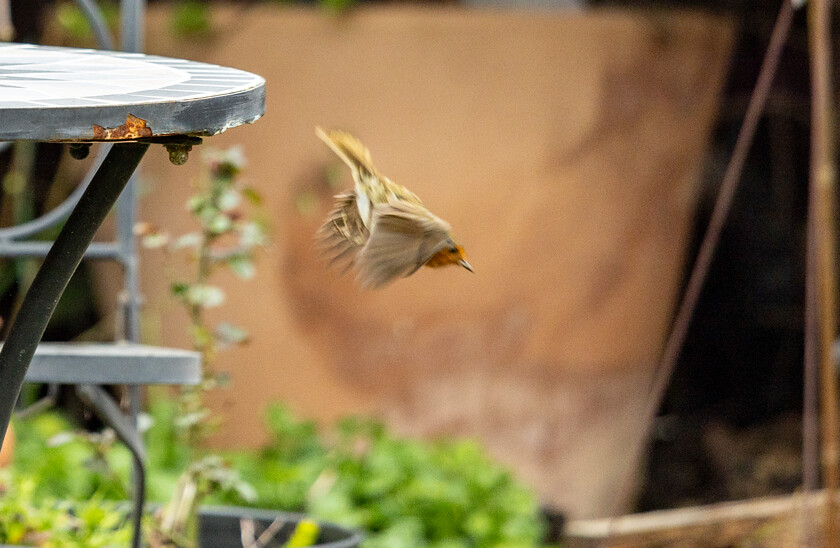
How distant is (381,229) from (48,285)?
1.02 feet

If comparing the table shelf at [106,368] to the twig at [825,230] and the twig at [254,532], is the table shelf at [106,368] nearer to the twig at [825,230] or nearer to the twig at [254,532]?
the twig at [254,532]

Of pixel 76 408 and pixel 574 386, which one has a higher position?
pixel 574 386

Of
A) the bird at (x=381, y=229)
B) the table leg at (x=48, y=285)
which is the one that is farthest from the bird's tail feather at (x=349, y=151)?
the table leg at (x=48, y=285)

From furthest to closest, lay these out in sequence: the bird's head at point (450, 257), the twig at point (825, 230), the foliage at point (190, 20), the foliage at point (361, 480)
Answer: the foliage at point (190, 20), the foliage at point (361, 480), the twig at point (825, 230), the bird's head at point (450, 257)

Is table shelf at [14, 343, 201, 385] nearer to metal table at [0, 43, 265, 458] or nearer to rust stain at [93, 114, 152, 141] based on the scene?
metal table at [0, 43, 265, 458]

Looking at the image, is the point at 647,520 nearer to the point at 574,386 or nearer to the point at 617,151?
the point at 574,386

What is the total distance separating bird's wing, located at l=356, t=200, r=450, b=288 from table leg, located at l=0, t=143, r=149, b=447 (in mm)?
233

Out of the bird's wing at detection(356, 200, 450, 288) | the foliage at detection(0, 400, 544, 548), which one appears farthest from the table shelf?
the foliage at detection(0, 400, 544, 548)

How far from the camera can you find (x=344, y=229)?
3.65 feet

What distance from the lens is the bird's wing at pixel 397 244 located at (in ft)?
3.16

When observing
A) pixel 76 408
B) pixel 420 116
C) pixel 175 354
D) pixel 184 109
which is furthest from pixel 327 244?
pixel 76 408

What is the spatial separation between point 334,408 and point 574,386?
65 centimetres

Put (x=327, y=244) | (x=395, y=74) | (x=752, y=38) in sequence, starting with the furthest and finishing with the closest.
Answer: (x=752, y=38)
(x=395, y=74)
(x=327, y=244)

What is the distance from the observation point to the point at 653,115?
2699 mm
